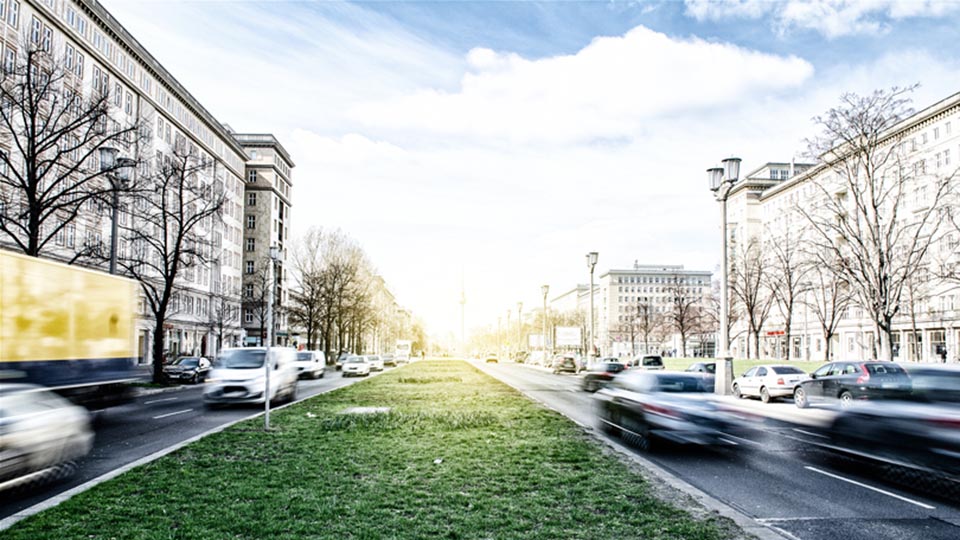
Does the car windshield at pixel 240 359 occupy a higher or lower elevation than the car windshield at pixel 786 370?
higher

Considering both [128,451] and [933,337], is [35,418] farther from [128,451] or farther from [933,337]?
[933,337]

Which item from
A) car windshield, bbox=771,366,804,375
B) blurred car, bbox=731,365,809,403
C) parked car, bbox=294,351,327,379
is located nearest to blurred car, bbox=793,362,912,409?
blurred car, bbox=731,365,809,403

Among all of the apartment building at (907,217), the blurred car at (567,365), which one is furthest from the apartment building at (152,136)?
the apartment building at (907,217)

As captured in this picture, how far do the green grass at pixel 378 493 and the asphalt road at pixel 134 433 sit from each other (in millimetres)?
843

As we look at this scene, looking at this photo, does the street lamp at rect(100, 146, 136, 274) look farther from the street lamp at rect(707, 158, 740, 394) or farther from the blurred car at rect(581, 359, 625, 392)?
the street lamp at rect(707, 158, 740, 394)

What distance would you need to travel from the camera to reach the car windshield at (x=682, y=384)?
12.7 metres

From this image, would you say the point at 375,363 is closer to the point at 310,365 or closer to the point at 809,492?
the point at 310,365

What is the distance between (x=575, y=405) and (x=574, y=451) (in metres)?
11.8

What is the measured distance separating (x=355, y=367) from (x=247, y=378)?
84.8ft

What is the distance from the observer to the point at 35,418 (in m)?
8.21

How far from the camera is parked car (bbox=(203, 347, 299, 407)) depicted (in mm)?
19844

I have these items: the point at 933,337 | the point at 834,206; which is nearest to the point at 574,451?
the point at 834,206

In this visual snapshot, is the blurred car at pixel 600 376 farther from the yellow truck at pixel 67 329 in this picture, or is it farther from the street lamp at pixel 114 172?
the street lamp at pixel 114 172

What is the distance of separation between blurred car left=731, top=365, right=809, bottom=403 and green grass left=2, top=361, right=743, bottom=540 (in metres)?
14.9
